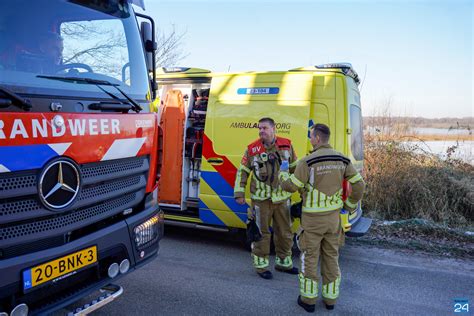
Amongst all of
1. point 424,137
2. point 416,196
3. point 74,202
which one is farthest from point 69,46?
point 424,137

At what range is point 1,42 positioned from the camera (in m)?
2.56

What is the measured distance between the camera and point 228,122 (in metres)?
5.55

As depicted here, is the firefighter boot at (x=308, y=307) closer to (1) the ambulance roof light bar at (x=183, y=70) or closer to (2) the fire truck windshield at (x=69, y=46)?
(2) the fire truck windshield at (x=69, y=46)

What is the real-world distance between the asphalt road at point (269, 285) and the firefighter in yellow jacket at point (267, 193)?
9.9 inches

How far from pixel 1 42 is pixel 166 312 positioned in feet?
8.37

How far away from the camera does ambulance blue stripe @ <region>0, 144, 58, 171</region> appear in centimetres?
231

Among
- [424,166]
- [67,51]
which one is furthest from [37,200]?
[424,166]

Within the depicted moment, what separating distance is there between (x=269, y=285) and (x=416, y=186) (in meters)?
4.49

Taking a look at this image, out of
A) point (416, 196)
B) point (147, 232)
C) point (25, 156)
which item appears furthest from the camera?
point (416, 196)

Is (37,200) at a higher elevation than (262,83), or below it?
below

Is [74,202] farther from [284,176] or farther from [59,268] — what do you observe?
[284,176]

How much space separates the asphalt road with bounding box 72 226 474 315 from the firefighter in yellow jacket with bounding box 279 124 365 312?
247mm

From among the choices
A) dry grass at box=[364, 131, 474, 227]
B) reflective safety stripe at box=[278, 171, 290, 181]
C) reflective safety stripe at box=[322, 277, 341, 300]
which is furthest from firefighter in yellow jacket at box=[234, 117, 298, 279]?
dry grass at box=[364, 131, 474, 227]

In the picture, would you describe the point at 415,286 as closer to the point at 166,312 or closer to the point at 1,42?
the point at 166,312
